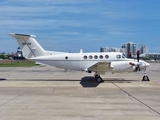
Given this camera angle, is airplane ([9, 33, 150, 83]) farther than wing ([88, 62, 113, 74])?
Yes

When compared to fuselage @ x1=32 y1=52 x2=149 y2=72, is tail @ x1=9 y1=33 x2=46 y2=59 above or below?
above

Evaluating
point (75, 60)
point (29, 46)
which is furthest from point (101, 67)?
point (29, 46)

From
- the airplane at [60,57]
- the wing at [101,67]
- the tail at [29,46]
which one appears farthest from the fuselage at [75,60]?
the wing at [101,67]

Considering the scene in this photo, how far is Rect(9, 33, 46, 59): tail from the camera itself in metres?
24.3

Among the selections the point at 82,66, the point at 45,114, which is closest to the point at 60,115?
the point at 45,114

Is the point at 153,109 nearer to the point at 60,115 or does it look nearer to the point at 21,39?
the point at 60,115

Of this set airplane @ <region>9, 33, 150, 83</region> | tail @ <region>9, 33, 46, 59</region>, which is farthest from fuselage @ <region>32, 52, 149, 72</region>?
tail @ <region>9, 33, 46, 59</region>

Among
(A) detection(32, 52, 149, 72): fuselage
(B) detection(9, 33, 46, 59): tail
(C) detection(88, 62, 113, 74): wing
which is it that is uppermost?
(B) detection(9, 33, 46, 59): tail

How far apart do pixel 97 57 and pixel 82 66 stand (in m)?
1.59

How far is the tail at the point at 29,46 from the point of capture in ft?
79.7

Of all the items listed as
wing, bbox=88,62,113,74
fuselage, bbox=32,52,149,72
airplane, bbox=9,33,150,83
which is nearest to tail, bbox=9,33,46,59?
airplane, bbox=9,33,150,83

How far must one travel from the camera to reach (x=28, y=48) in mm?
24359

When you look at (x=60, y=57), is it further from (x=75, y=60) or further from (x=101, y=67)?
(x=101, y=67)

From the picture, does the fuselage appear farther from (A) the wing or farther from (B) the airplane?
(A) the wing
